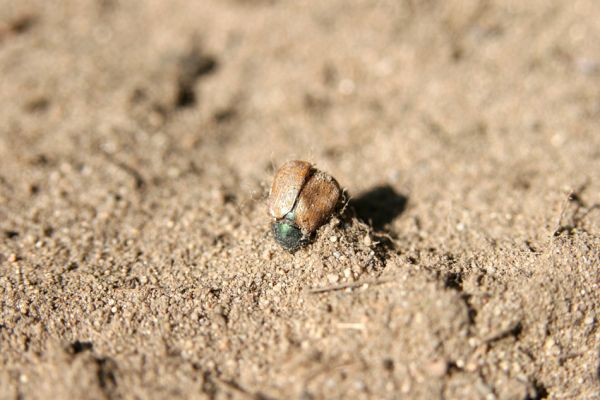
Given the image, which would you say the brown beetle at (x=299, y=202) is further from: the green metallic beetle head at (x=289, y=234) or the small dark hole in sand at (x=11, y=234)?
the small dark hole in sand at (x=11, y=234)

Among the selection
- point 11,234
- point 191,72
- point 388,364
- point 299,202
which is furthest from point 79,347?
point 191,72

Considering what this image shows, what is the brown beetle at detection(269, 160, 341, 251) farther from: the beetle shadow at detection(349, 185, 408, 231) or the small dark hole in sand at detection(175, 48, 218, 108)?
the small dark hole in sand at detection(175, 48, 218, 108)

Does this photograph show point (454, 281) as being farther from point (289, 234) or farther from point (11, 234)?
point (11, 234)

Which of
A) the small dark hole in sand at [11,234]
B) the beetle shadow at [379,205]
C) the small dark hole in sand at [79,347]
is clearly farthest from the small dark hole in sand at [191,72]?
the small dark hole in sand at [79,347]

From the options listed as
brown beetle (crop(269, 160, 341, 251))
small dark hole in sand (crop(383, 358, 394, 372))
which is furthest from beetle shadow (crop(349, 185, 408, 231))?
small dark hole in sand (crop(383, 358, 394, 372))

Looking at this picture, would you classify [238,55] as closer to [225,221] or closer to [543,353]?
[225,221]

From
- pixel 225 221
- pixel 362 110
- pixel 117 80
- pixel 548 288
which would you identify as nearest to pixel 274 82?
pixel 362 110
